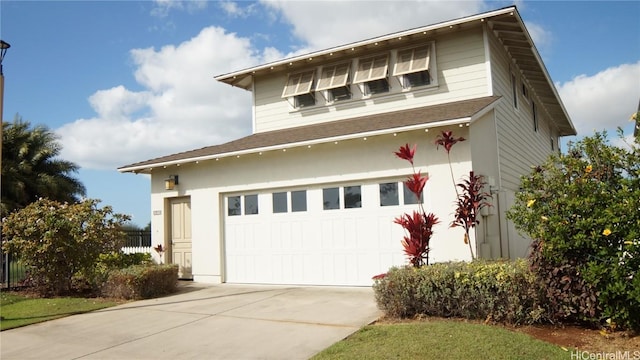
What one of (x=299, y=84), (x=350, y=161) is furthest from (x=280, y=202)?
(x=299, y=84)

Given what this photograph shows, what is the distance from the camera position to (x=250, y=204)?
12.5 metres

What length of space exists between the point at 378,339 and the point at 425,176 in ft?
15.6

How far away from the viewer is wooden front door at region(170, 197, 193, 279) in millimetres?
13625

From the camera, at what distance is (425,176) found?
1016cm

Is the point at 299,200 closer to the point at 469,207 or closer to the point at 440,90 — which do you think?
the point at 469,207

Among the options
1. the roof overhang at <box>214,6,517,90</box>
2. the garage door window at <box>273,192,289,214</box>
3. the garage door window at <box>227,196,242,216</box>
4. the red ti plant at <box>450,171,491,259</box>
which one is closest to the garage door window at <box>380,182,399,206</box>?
the red ti plant at <box>450,171,491,259</box>

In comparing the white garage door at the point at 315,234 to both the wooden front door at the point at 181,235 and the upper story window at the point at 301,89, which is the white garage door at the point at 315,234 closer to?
the wooden front door at the point at 181,235

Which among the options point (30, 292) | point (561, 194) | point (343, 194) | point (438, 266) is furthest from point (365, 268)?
point (30, 292)

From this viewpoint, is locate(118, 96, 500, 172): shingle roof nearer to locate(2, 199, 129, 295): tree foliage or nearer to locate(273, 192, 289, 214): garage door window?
locate(273, 192, 289, 214): garage door window

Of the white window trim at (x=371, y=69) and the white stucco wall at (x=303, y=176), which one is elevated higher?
the white window trim at (x=371, y=69)

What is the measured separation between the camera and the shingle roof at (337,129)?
400 inches

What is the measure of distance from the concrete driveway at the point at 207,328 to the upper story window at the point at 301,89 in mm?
6159

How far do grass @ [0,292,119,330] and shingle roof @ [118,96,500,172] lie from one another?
426 cm

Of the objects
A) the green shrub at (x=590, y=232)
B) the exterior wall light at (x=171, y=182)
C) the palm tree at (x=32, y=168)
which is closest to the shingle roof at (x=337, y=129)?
the exterior wall light at (x=171, y=182)
